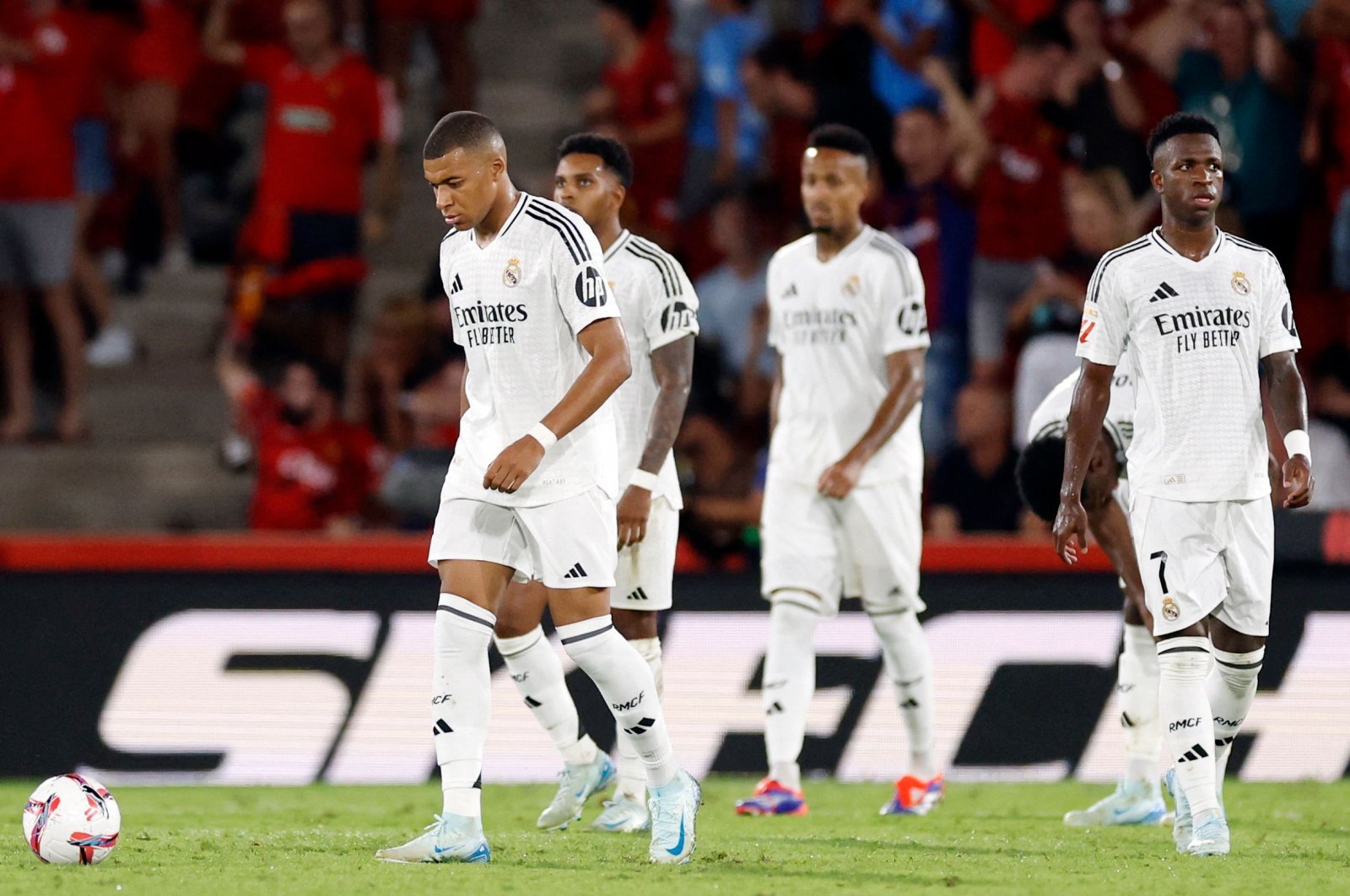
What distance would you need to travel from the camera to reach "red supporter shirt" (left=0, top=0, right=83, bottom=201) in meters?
12.5

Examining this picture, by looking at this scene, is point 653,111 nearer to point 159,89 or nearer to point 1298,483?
point 159,89

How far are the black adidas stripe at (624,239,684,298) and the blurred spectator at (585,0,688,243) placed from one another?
18.9 feet

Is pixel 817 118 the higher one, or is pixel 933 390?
pixel 817 118

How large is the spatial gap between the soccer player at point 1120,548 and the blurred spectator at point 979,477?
2757 millimetres

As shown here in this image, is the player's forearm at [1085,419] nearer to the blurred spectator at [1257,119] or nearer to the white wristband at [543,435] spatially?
the white wristband at [543,435]

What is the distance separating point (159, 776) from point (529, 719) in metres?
1.71

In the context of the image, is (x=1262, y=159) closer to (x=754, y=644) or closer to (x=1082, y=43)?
(x=1082, y=43)

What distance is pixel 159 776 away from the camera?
357 inches

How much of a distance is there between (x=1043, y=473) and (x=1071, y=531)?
3.65ft

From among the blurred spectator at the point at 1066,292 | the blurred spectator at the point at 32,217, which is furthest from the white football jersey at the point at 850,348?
the blurred spectator at the point at 32,217

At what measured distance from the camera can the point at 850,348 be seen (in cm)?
802

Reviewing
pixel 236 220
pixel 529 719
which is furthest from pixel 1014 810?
pixel 236 220

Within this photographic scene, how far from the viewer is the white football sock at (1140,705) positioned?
7.56 m

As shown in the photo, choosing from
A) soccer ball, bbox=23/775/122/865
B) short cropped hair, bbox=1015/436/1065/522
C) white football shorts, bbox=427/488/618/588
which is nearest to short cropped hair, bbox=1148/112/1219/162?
short cropped hair, bbox=1015/436/1065/522
